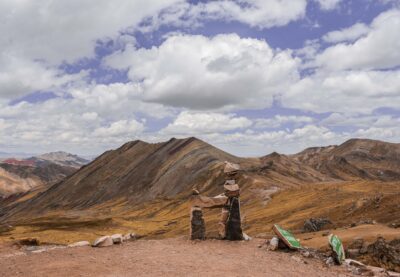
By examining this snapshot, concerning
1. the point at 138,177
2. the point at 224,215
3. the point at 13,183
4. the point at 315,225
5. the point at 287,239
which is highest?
the point at 138,177

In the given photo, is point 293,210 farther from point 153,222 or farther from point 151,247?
point 151,247

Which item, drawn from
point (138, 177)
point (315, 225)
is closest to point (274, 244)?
point (315, 225)

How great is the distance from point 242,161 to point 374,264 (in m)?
71.9

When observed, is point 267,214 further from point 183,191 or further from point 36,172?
point 36,172

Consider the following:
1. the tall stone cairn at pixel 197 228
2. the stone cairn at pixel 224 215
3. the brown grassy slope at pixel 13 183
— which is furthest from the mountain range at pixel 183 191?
the brown grassy slope at pixel 13 183

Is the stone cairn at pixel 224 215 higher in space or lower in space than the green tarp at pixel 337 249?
higher

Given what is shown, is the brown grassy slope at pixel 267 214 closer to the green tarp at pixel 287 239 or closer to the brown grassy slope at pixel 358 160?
the green tarp at pixel 287 239

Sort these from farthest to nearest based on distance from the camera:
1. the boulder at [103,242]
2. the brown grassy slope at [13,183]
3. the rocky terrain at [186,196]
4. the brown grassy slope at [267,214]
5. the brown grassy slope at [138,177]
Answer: the brown grassy slope at [13,183], the brown grassy slope at [138,177], the rocky terrain at [186,196], the brown grassy slope at [267,214], the boulder at [103,242]

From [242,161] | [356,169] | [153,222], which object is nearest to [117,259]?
[153,222]

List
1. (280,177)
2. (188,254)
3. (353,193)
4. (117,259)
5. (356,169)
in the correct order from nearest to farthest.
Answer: (117,259)
(188,254)
(353,193)
(280,177)
(356,169)

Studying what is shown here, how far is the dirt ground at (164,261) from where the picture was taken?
1738 centimetres

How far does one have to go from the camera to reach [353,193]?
158ft

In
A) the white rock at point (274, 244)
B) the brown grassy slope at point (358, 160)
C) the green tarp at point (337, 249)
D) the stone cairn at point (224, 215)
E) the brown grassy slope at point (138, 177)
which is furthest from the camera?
the brown grassy slope at point (358, 160)

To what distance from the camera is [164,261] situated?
19.2m
